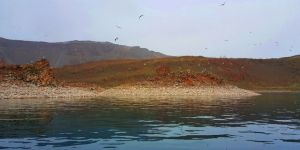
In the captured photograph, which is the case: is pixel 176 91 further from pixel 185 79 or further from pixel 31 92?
pixel 31 92

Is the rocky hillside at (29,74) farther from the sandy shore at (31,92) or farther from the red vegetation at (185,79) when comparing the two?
the red vegetation at (185,79)

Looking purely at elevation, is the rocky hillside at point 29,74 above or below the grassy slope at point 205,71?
below

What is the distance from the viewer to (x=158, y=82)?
93750 millimetres

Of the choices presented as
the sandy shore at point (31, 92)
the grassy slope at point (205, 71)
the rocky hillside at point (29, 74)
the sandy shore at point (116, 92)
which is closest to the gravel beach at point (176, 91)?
the sandy shore at point (116, 92)

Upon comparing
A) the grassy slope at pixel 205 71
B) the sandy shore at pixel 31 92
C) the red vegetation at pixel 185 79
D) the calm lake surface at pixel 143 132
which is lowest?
the calm lake surface at pixel 143 132

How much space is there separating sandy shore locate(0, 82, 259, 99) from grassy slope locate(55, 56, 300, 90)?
32674mm

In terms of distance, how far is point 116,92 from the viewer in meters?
88.0

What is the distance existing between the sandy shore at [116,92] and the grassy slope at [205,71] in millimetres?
32674

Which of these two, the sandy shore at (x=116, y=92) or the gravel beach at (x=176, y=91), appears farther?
the gravel beach at (x=176, y=91)

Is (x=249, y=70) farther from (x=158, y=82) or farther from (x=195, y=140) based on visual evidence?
(x=195, y=140)

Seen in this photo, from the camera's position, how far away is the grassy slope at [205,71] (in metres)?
130

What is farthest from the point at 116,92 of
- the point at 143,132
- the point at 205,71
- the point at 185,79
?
the point at 143,132

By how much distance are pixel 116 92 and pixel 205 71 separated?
49.5 m

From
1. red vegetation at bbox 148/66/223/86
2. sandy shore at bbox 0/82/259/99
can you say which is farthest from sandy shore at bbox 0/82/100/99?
red vegetation at bbox 148/66/223/86
